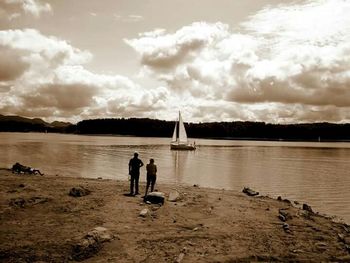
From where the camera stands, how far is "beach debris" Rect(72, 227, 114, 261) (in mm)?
13453

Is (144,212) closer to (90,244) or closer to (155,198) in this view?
(155,198)

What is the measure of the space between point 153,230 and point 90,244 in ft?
9.50

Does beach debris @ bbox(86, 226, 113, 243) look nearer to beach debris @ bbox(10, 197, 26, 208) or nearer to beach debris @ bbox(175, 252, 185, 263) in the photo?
beach debris @ bbox(175, 252, 185, 263)

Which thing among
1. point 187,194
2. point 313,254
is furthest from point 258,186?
point 313,254

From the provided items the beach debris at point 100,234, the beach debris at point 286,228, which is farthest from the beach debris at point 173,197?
the beach debris at point 100,234

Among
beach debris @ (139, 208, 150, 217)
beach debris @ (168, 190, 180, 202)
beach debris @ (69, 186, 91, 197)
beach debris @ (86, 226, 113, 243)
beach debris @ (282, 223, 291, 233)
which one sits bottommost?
beach debris @ (282, 223, 291, 233)

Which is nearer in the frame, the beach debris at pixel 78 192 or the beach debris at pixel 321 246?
the beach debris at pixel 321 246

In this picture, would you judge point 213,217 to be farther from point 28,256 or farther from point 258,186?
point 258,186

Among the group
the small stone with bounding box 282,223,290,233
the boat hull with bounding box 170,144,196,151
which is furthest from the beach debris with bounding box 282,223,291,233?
the boat hull with bounding box 170,144,196,151

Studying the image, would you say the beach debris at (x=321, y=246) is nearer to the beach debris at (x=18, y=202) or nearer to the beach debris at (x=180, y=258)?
the beach debris at (x=180, y=258)

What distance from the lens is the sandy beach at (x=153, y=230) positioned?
13.7m

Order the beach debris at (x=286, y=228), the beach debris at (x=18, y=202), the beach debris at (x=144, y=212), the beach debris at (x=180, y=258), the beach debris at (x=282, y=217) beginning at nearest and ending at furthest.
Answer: the beach debris at (x=180, y=258)
the beach debris at (x=286, y=228)
the beach debris at (x=144, y=212)
the beach debris at (x=18, y=202)
the beach debris at (x=282, y=217)

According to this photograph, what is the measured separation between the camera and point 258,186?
40.1 metres

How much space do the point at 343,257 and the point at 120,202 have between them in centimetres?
1050
